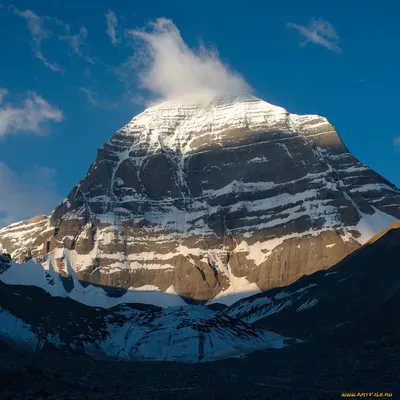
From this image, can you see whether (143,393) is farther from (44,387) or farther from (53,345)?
(53,345)

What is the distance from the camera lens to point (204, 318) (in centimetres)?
11975

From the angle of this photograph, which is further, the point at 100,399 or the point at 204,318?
the point at 204,318

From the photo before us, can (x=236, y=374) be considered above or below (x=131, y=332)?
below

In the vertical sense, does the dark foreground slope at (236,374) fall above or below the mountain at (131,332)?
below

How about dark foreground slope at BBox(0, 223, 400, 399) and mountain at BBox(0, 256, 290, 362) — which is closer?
dark foreground slope at BBox(0, 223, 400, 399)

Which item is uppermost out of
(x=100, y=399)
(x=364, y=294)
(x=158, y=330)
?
(x=364, y=294)

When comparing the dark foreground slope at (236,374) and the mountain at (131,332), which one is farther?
the mountain at (131,332)

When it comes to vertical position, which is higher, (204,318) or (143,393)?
(204,318)

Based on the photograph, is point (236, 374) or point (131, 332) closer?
point (236, 374)

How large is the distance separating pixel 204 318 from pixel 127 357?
→ 1718 centimetres

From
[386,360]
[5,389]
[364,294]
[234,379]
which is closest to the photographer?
[5,389]

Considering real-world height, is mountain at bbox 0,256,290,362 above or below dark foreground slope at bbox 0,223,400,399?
above

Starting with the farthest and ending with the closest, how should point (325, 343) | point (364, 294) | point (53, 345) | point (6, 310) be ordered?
point (364, 294) < point (325, 343) < point (6, 310) < point (53, 345)

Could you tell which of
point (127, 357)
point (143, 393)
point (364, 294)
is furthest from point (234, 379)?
point (364, 294)
